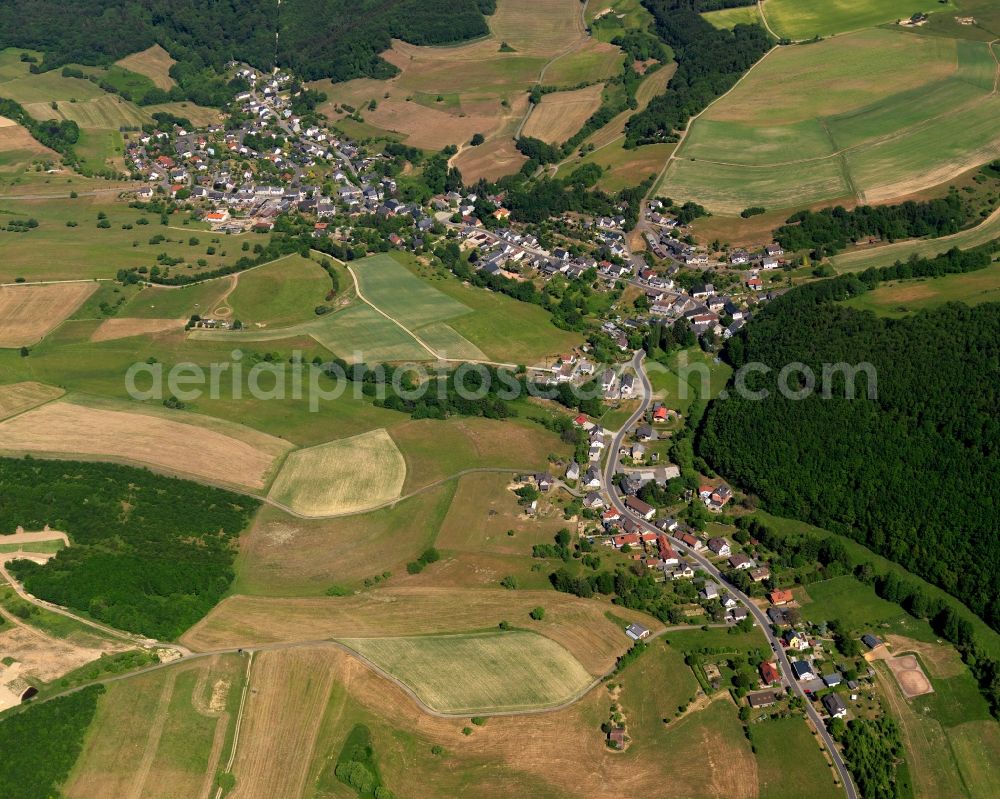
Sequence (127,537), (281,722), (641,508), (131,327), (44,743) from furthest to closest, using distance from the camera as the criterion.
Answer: (131,327) → (641,508) → (127,537) → (281,722) → (44,743)

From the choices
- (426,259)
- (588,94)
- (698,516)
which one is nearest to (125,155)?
(426,259)

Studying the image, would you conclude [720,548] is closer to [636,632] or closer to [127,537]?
[636,632]

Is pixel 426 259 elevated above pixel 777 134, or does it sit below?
below

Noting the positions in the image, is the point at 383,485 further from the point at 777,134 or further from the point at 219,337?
the point at 777,134

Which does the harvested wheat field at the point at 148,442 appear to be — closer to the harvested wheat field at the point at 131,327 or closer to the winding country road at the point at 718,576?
the harvested wheat field at the point at 131,327

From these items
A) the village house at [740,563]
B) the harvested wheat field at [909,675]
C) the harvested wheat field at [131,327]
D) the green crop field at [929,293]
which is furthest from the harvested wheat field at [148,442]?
the green crop field at [929,293]

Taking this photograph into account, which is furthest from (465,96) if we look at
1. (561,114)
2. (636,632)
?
(636,632)
